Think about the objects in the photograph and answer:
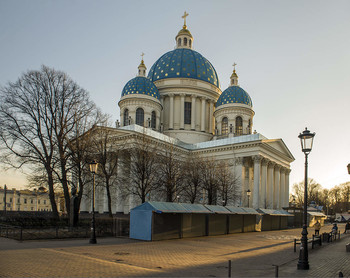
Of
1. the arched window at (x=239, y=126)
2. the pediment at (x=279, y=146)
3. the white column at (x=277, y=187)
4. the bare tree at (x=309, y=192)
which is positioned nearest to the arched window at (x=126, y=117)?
the arched window at (x=239, y=126)

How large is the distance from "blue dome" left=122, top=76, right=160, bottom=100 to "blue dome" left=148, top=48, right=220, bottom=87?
26.6ft

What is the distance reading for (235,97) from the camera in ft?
233

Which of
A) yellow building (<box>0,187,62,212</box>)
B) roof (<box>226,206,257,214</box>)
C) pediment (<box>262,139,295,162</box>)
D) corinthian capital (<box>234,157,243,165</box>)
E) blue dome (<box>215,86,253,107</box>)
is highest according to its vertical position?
blue dome (<box>215,86,253,107</box>)

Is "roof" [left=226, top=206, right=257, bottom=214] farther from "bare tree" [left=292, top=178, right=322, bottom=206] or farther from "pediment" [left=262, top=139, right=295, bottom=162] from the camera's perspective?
"bare tree" [left=292, top=178, right=322, bottom=206]

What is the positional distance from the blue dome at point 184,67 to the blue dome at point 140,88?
26.6 feet

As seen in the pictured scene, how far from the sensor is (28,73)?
107 feet

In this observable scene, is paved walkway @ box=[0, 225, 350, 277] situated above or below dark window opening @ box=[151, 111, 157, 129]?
below

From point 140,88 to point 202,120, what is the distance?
15807 millimetres

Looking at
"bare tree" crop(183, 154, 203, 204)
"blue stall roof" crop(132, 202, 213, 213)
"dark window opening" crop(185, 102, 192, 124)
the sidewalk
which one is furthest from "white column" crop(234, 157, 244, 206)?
the sidewalk

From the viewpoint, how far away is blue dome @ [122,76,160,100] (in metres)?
66.1

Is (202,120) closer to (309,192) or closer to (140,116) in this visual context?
(140,116)

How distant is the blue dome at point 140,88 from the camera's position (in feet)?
217

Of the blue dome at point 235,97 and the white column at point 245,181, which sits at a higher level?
the blue dome at point 235,97

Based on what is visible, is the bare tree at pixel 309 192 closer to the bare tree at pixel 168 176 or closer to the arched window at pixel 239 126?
the arched window at pixel 239 126
